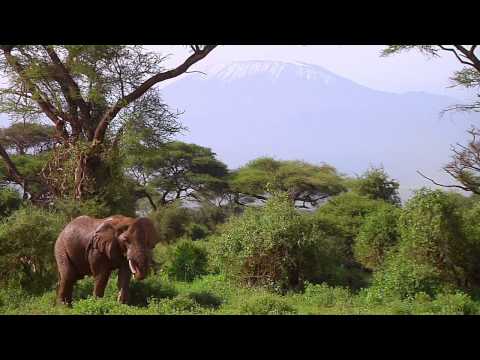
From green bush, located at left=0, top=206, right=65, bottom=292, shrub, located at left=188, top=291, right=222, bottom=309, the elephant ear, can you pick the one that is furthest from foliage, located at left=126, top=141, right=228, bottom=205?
the elephant ear

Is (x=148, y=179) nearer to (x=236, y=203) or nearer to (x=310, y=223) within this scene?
(x=236, y=203)

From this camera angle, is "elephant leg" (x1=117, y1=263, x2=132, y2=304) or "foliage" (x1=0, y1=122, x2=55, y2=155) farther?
"foliage" (x1=0, y1=122, x2=55, y2=155)

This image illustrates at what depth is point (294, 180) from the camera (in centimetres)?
1966

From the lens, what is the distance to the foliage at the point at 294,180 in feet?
64.4

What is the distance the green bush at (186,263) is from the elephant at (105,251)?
4.04 meters

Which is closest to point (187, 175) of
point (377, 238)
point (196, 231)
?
point (196, 231)

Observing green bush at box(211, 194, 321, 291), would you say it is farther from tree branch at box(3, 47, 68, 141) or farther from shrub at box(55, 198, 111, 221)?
tree branch at box(3, 47, 68, 141)

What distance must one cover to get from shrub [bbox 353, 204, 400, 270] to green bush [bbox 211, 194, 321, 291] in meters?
1.64

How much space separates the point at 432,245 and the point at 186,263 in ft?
17.0

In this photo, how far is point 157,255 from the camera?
13.0 m

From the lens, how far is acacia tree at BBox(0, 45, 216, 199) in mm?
12047
